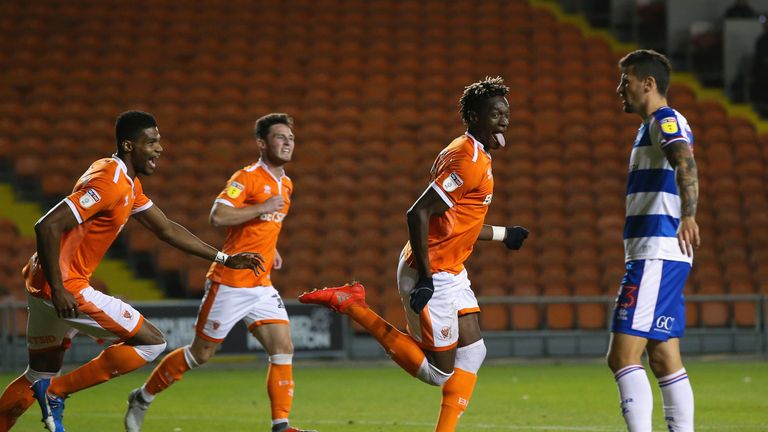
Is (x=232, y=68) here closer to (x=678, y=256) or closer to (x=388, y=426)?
(x=388, y=426)

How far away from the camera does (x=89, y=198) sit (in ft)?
20.8

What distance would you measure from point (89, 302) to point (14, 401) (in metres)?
0.84

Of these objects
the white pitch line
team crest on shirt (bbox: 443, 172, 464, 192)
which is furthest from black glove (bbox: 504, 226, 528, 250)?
the white pitch line

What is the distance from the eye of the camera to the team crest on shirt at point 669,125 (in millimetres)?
5398

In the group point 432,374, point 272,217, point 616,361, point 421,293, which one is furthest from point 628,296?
point 272,217

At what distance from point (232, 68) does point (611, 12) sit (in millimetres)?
8935

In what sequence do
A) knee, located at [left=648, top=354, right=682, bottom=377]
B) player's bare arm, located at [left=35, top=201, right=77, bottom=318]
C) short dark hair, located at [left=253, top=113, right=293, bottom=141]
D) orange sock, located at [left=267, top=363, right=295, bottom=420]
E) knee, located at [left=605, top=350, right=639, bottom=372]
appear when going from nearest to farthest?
knee, located at [left=605, top=350, right=639, bottom=372] < knee, located at [left=648, top=354, right=682, bottom=377] < player's bare arm, located at [left=35, top=201, right=77, bottom=318] < orange sock, located at [left=267, top=363, right=295, bottom=420] < short dark hair, located at [left=253, top=113, right=293, bottom=141]

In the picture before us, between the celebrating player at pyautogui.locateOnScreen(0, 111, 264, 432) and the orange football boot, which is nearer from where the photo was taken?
the celebrating player at pyautogui.locateOnScreen(0, 111, 264, 432)

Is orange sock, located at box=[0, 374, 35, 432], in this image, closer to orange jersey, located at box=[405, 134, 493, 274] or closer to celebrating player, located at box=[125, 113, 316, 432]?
celebrating player, located at box=[125, 113, 316, 432]

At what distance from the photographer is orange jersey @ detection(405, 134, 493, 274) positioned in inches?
251

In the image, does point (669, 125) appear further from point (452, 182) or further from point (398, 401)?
point (398, 401)

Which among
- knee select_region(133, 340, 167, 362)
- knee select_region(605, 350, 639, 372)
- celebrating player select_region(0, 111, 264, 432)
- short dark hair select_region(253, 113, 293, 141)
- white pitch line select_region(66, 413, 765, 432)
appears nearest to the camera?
knee select_region(605, 350, 639, 372)

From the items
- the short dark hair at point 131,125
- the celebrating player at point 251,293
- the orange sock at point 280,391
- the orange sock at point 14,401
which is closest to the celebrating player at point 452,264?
the orange sock at point 280,391

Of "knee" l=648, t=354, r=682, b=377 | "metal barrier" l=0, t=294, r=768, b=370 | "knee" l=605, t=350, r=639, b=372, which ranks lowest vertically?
"metal barrier" l=0, t=294, r=768, b=370
